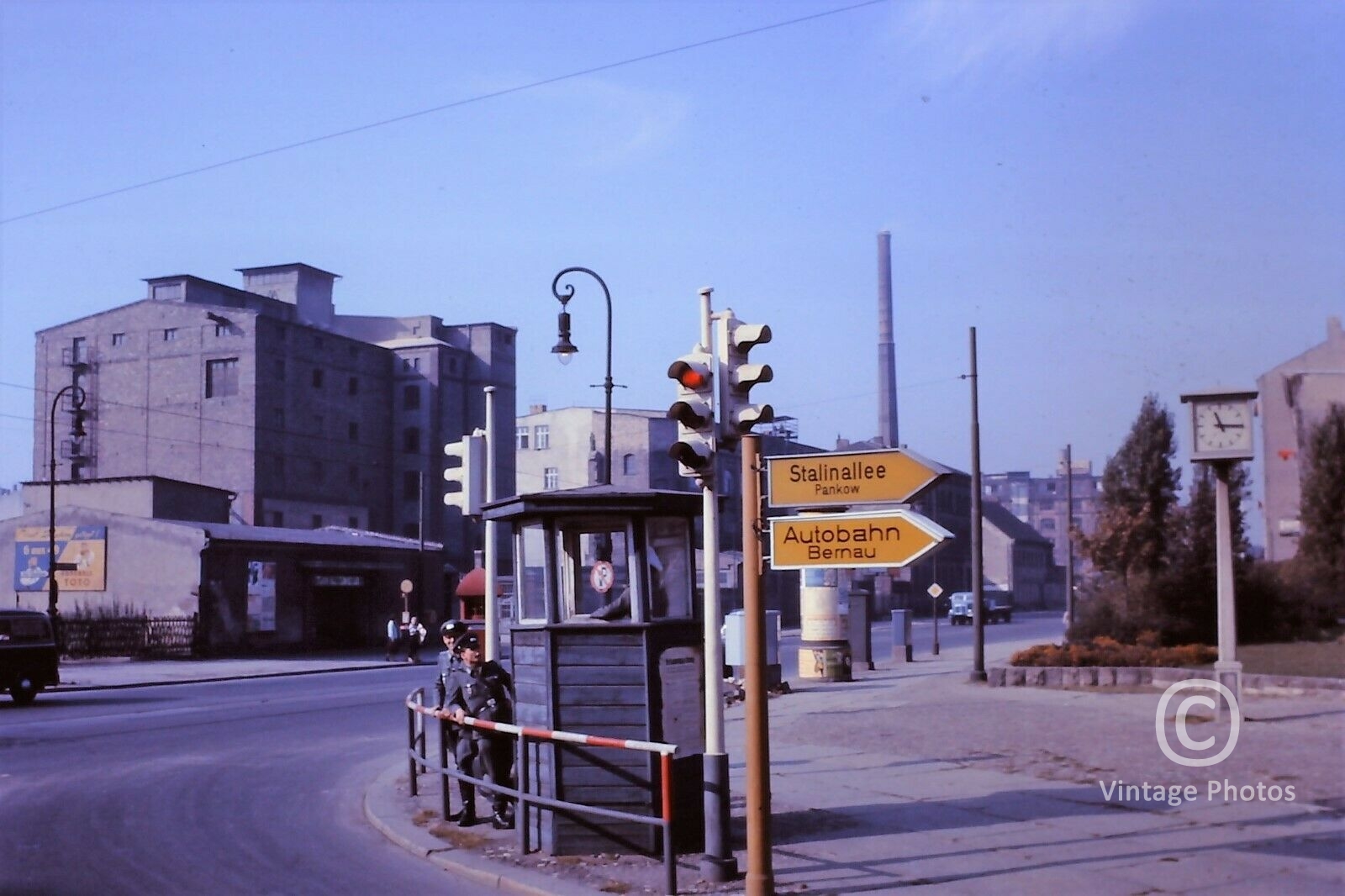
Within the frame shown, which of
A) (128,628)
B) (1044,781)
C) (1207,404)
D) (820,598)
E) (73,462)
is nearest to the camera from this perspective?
(1044,781)

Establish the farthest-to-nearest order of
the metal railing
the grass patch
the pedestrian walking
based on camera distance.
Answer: the pedestrian walking → the grass patch → the metal railing

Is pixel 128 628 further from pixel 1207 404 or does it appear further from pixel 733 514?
pixel 733 514

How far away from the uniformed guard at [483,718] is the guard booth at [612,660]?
93cm

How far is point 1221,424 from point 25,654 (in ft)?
69.0

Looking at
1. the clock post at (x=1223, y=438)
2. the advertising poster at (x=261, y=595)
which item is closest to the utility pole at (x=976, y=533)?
the clock post at (x=1223, y=438)

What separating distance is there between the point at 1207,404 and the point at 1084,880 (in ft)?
32.8

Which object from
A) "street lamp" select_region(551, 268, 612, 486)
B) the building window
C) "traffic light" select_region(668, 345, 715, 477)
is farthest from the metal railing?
the building window

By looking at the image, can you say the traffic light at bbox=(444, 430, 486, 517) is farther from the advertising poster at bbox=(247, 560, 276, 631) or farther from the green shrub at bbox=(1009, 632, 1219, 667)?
the advertising poster at bbox=(247, 560, 276, 631)

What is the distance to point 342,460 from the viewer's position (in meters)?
73.2

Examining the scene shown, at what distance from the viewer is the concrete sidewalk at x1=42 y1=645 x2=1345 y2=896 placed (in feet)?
26.5

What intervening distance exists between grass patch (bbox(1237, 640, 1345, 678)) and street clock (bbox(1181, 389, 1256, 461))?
5.72m

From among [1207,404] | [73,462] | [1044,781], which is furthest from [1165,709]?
[73,462]

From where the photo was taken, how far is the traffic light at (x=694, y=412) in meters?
7.89

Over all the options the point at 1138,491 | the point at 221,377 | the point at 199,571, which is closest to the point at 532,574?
the point at 1138,491
